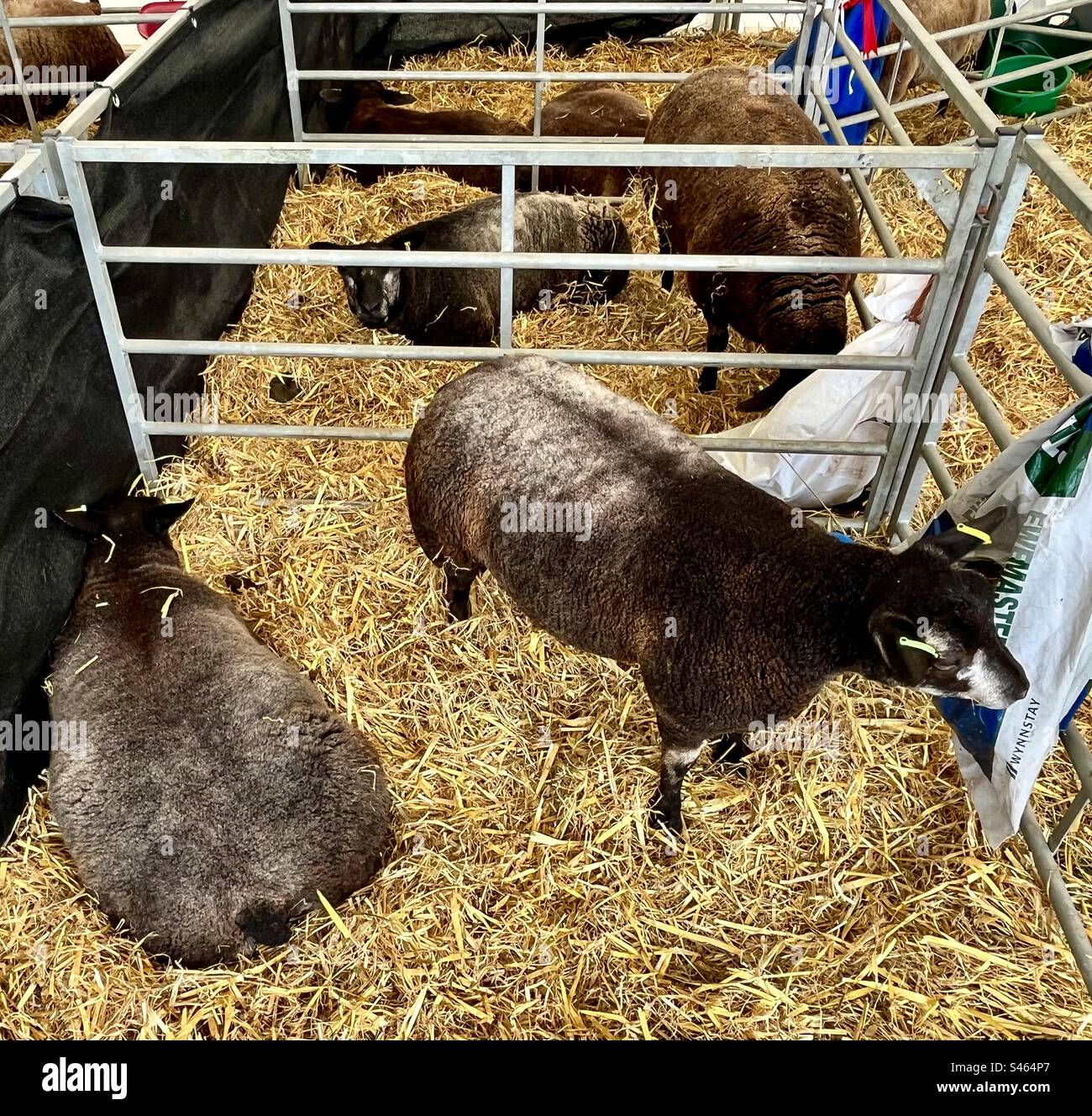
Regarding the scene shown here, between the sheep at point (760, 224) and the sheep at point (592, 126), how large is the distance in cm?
103

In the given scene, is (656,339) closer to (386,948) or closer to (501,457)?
(501,457)

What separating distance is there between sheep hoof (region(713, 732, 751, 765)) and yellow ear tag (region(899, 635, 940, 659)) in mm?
1065

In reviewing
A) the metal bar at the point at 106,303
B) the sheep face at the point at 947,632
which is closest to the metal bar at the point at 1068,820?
the sheep face at the point at 947,632

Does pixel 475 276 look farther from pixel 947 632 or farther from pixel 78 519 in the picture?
pixel 947 632

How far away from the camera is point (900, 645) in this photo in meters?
2.48

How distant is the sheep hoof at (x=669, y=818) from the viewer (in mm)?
3256

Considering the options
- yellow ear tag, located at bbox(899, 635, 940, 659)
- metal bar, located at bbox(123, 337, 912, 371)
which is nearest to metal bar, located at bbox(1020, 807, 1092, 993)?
yellow ear tag, located at bbox(899, 635, 940, 659)

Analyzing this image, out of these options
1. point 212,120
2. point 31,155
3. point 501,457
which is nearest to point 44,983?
point 501,457

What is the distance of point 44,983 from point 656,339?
4.07m

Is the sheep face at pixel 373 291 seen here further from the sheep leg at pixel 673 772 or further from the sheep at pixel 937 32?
the sheep at pixel 937 32

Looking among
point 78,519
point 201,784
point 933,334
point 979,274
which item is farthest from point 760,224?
point 201,784

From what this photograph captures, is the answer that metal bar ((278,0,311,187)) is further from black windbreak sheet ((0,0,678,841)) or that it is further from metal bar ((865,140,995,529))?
metal bar ((865,140,995,529))

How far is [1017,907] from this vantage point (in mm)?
3027

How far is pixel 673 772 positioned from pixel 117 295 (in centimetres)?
285
